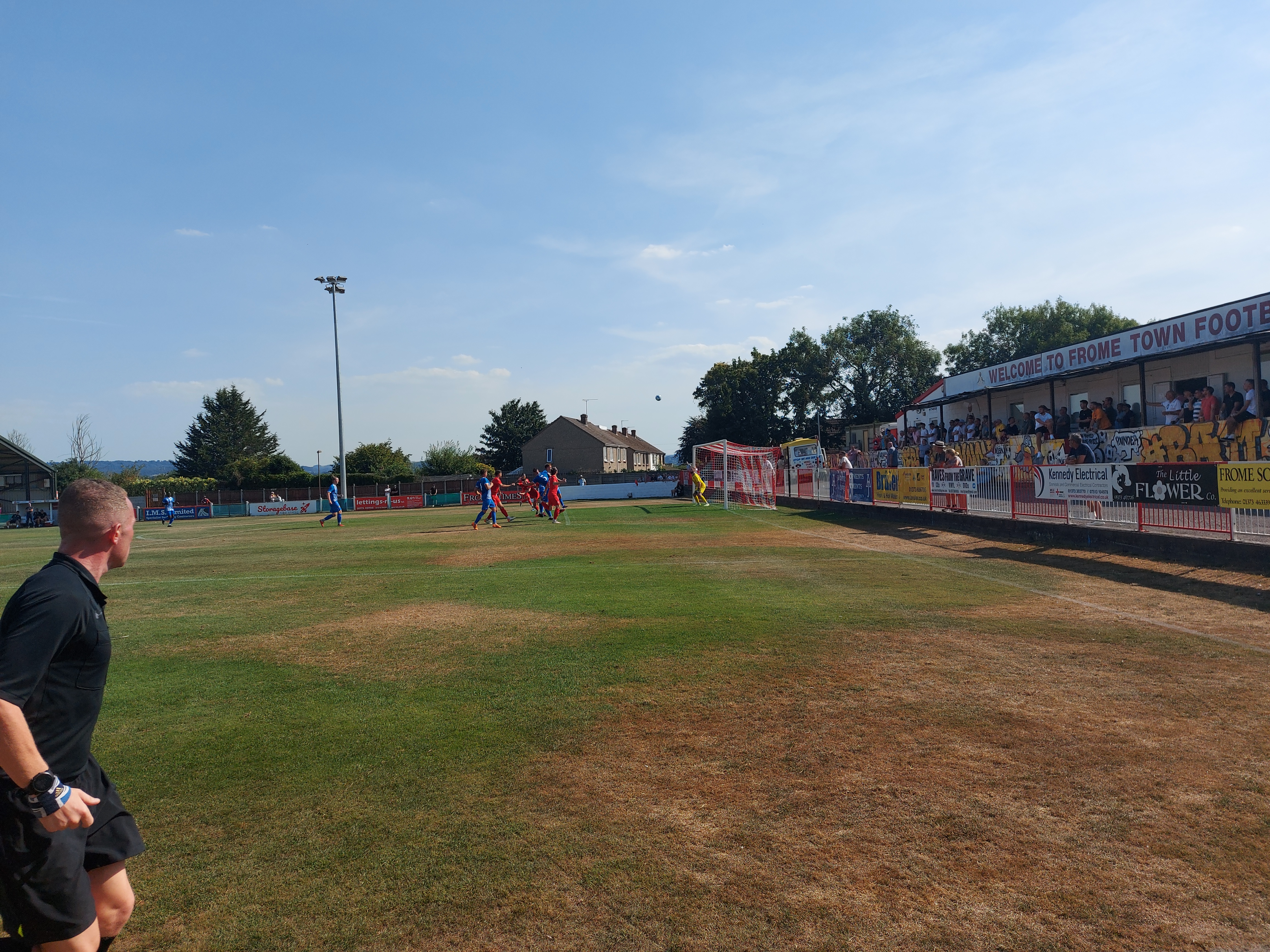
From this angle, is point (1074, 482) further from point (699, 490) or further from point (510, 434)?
point (510, 434)

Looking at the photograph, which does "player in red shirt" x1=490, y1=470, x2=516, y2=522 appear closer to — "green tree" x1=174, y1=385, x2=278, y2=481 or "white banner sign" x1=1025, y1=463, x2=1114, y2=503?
"white banner sign" x1=1025, y1=463, x2=1114, y2=503

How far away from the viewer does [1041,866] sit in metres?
3.62

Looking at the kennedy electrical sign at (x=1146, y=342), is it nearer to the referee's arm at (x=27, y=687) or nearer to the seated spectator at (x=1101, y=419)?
the seated spectator at (x=1101, y=419)

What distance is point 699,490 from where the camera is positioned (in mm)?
40312

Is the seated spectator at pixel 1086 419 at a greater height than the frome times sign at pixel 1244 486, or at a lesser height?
greater

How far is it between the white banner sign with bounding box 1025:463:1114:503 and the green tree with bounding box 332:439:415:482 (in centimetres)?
6517

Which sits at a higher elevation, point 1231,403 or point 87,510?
point 1231,403

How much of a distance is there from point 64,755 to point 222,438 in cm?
11208

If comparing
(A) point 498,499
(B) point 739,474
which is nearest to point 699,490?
(B) point 739,474

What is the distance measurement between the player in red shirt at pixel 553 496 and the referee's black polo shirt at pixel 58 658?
2650cm

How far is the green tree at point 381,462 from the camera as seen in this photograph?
75.9 meters

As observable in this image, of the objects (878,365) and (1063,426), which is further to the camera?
(878,365)

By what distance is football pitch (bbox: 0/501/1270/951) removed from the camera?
130 inches

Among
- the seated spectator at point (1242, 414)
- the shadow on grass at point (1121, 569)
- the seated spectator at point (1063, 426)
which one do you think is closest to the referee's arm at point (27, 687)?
the shadow on grass at point (1121, 569)
